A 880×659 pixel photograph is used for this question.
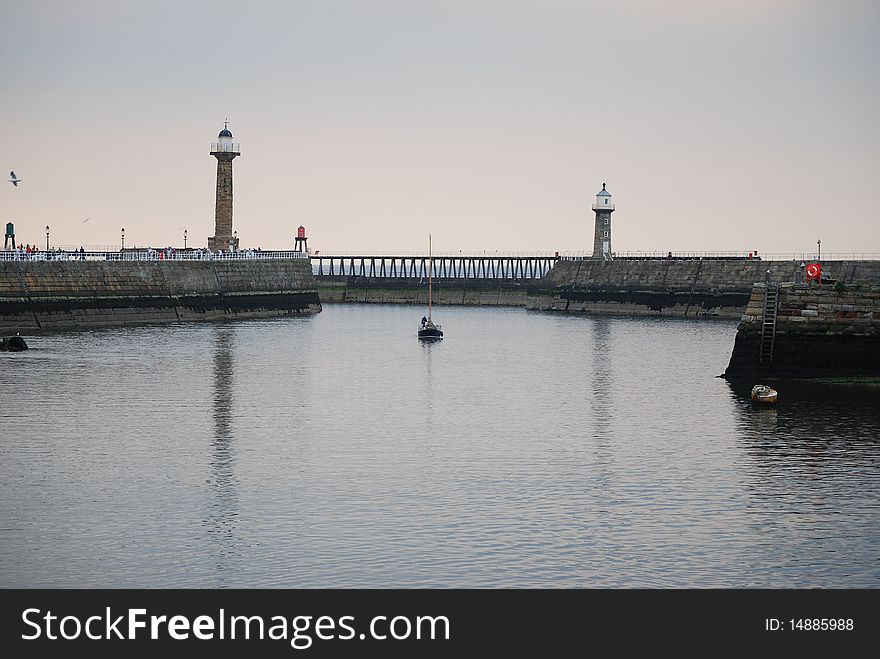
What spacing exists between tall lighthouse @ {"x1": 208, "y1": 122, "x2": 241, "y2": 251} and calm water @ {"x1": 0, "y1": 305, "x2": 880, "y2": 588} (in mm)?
52762

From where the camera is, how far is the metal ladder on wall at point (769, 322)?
57469 millimetres

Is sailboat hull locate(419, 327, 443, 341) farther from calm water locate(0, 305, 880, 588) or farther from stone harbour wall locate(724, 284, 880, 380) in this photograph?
stone harbour wall locate(724, 284, 880, 380)

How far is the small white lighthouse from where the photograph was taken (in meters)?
142

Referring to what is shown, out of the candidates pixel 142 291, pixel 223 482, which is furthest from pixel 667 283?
pixel 223 482

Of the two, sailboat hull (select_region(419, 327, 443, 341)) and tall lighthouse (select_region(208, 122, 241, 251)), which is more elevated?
tall lighthouse (select_region(208, 122, 241, 251))

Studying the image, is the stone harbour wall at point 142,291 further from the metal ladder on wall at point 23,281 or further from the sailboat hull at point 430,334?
the sailboat hull at point 430,334

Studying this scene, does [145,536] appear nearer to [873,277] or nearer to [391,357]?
[391,357]

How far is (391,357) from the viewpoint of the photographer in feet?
261

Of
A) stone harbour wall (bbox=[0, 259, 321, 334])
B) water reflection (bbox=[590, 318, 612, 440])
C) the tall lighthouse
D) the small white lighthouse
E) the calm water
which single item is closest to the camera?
the calm water

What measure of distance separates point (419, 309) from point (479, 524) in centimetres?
12483

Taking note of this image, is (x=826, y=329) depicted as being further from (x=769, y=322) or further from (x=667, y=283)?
(x=667, y=283)

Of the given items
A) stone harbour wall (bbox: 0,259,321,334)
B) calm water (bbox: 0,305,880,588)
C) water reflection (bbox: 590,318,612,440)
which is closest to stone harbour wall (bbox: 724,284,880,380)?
calm water (bbox: 0,305,880,588)

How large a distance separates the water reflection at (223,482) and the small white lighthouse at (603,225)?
273 feet
